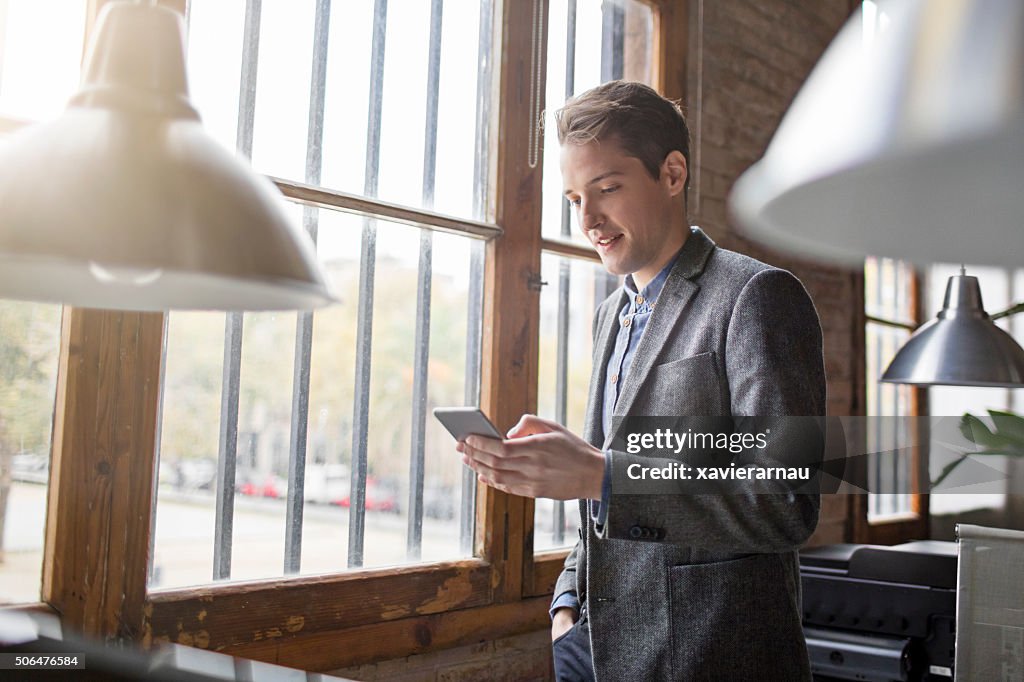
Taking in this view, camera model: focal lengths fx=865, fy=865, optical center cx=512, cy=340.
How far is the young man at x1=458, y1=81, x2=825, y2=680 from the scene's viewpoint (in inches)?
54.6

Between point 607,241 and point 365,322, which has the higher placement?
point 607,241

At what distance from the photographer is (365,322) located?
212 cm

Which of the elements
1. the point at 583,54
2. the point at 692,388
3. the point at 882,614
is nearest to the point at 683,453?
the point at 692,388

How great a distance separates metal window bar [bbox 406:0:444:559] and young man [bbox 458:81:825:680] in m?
0.65

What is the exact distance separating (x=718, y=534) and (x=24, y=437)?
1243 mm

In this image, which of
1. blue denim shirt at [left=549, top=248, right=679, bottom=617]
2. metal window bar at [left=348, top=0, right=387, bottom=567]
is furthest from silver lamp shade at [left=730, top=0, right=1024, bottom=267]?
metal window bar at [left=348, top=0, right=387, bottom=567]

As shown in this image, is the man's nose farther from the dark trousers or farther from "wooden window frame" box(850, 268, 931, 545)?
"wooden window frame" box(850, 268, 931, 545)

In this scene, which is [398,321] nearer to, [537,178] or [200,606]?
[537,178]

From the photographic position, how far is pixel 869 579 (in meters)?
2.47

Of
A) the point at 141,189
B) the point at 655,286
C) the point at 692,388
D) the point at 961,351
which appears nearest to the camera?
the point at 141,189

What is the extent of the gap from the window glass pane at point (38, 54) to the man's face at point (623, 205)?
0.98 meters

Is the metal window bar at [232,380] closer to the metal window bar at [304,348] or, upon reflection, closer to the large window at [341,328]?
the large window at [341,328]

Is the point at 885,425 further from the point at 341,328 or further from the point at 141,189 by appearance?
the point at 141,189

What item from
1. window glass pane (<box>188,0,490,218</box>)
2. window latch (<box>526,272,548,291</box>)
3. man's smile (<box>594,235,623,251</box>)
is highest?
window glass pane (<box>188,0,490,218</box>)
